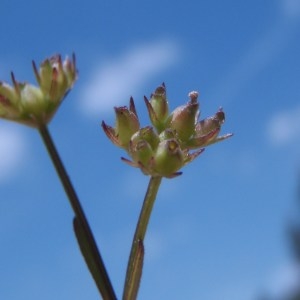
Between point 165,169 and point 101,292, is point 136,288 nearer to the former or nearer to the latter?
point 101,292

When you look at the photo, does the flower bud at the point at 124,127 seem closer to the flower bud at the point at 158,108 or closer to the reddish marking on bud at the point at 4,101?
the flower bud at the point at 158,108

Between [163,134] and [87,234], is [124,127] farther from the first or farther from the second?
[87,234]

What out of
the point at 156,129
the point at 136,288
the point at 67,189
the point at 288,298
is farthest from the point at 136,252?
the point at 288,298

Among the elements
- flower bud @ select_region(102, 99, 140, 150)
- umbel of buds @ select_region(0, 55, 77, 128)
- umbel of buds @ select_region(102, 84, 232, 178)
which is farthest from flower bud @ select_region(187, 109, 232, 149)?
umbel of buds @ select_region(0, 55, 77, 128)

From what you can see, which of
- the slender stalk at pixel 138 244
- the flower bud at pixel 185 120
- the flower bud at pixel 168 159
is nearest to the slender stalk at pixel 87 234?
the slender stalk at pixel 138 244

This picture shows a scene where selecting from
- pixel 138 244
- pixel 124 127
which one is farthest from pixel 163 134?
pixel 138 244

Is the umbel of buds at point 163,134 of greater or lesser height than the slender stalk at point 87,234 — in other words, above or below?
above
